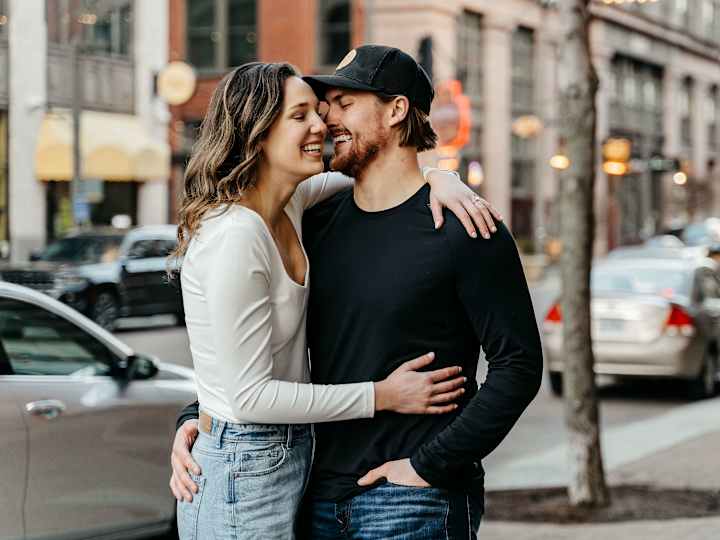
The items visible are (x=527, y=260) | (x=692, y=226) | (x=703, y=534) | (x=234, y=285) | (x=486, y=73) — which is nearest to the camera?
(x=234, y=285)

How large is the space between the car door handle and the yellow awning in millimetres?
26535

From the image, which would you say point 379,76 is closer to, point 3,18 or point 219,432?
point 219,432

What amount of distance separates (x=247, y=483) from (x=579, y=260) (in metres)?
4.94

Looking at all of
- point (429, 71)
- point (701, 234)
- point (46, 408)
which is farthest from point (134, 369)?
point (701, 234)

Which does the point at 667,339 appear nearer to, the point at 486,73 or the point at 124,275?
the point at 124,275

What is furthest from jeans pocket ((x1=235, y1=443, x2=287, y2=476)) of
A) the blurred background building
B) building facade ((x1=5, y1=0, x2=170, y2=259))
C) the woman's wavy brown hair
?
building facade ((x1=5, y1=0, x2=170, y2=259))

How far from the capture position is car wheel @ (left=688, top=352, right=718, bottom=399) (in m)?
13.9

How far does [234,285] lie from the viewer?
3.06m

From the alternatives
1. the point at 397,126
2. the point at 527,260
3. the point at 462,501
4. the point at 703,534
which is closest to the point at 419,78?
the point at 397,126

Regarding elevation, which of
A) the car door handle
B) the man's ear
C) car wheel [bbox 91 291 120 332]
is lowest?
car wheel [bbox 91 291 120 332]

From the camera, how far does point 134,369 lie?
240 inches

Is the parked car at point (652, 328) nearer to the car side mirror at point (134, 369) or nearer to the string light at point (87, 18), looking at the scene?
the car side mirror at point (134, 369)

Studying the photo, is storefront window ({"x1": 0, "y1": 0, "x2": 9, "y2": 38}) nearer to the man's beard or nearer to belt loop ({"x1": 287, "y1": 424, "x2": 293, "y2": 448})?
the man's beard

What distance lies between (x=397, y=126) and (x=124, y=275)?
1874cm
